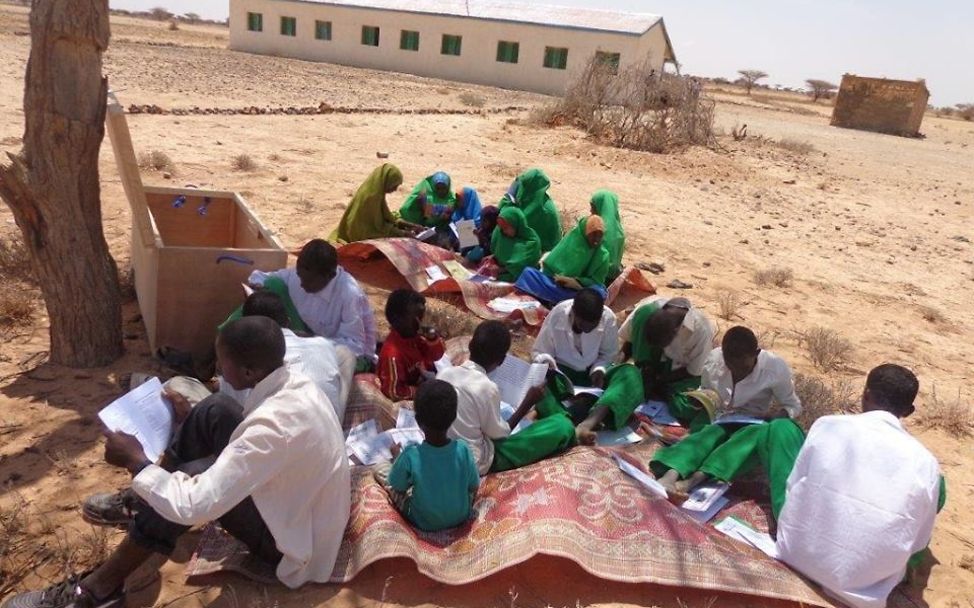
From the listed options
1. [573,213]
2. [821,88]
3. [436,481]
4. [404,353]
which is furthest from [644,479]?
[821,88]

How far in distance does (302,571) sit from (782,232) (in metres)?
8.31

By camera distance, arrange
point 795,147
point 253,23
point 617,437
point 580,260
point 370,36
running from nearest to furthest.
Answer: point 617,437 < point 580,260 < point 795,147 < point 370,36 < point 253,23

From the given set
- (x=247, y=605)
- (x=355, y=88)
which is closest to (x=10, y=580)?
(x=247, y=605)

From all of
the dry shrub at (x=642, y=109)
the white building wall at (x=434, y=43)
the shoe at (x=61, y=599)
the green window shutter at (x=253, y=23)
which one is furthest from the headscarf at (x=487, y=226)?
the green window shutter at (x=253, y=23)

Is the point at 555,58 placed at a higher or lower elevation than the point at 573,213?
higher

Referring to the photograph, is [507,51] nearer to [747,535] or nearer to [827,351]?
[827,351]

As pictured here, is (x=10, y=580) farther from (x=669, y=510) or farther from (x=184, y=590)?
(x=669, y=510)

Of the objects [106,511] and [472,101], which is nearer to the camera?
[106,511]

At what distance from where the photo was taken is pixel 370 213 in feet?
22.4

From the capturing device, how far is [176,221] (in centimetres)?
559

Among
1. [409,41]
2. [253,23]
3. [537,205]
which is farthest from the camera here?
[253,23]

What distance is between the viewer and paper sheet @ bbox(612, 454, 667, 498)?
332 cm

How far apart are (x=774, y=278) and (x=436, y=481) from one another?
538cm

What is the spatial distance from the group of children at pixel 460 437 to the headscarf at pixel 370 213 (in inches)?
95.9
